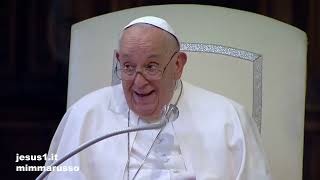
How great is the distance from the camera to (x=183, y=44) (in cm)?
237

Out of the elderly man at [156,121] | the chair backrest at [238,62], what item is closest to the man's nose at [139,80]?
the elderly man at [156,121]

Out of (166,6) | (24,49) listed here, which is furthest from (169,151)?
(24,49)

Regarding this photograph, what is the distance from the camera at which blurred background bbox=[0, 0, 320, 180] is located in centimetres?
284

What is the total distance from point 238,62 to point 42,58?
2.91ft

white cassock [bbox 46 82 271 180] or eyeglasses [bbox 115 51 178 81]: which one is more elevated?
eyeglasses [bbox 115 51 178 81]

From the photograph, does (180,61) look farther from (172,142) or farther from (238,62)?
(238,62)

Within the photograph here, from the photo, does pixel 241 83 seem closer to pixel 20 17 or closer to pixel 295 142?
pixel 295 142

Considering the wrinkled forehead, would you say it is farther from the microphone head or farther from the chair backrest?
the chair backrest

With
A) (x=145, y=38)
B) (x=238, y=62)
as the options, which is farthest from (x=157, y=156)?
(x=238, y=62)

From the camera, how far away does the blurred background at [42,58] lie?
112 inches

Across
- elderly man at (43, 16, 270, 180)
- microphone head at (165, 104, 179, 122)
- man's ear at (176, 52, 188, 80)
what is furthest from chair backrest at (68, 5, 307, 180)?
microphone head at (165, 104, 179, 122)

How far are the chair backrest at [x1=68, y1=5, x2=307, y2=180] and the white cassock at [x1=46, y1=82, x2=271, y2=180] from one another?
5.3 inches

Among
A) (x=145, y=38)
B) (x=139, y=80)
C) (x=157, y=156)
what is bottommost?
(x=157, y=156)

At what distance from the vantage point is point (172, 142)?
213 cm
